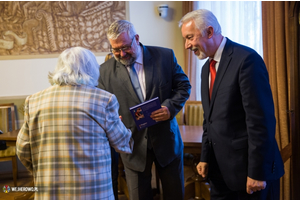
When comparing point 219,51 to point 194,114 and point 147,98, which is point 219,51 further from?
point 194,114

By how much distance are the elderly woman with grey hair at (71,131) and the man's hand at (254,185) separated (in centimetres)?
74

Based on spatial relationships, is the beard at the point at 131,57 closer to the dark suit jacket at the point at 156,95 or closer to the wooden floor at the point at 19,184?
the dark suit jacket at the point at 156,95

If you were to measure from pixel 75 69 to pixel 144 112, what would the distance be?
57 centimetres

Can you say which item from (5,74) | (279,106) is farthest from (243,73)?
(5,74)

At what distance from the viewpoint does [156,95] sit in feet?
6.74

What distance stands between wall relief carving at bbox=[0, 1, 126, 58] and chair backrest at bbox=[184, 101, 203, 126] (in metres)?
1.92

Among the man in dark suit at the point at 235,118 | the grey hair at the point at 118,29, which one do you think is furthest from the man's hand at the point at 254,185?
the grey hair at the point at 118,29

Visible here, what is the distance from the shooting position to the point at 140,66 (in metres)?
2.13

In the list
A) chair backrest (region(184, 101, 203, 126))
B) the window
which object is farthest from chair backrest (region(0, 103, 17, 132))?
the window

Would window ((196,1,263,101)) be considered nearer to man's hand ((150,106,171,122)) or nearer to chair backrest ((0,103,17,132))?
man's hand ((150,106,171,122))

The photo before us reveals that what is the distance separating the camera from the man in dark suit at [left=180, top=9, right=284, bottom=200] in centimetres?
141

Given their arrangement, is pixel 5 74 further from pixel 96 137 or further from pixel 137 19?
pixel 96 137

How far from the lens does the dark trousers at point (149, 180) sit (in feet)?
6.64

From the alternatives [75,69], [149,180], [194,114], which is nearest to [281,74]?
[194,114]
